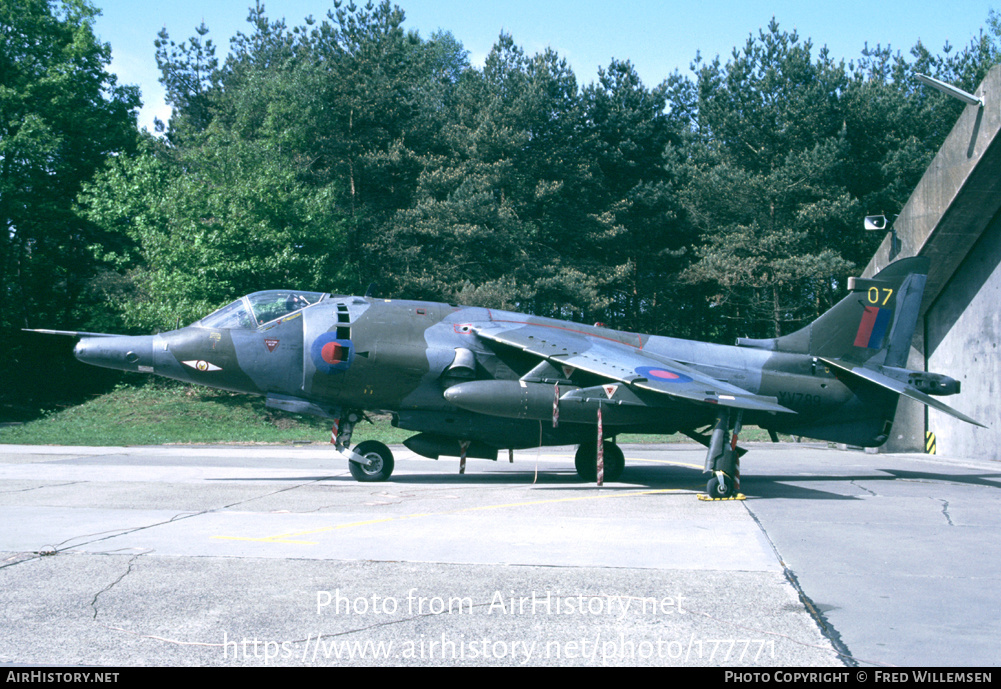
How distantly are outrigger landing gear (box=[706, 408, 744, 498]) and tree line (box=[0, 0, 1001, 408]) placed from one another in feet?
77.7

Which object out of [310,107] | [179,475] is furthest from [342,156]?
[179,475]

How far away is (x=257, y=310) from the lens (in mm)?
13289

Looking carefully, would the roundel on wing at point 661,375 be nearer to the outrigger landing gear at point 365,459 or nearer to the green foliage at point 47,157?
the outrigger landing gear at point 365,459

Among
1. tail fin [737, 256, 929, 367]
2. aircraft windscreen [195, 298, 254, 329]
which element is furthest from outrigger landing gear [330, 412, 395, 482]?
tail fin [737, 256, 929, 367]

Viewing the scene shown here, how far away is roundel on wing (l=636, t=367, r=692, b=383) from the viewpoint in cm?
1167

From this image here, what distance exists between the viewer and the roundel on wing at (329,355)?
42.6 feet

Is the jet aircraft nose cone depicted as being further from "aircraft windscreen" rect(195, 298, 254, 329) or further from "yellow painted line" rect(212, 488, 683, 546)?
"yellow painted line" rect(212, 488, 683, 546)

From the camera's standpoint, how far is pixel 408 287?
37.7 m

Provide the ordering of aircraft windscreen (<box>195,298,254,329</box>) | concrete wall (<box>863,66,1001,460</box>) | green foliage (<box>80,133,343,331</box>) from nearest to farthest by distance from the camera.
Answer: aircraft windscreen (<box>195,298,254,329</box>) → concrete wall (<box>863,66,1001,460</box>) → green foliage (<box>80,133,343,331</box>)

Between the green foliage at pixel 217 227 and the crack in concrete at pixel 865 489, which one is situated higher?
the green foliage at pixel 217 227

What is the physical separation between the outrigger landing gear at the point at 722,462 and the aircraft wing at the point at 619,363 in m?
0.60

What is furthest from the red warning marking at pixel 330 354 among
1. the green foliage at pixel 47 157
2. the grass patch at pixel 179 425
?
the green foliage at pixel 47 157

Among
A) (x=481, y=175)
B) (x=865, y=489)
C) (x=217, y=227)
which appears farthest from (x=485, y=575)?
(x=481, y=175)
